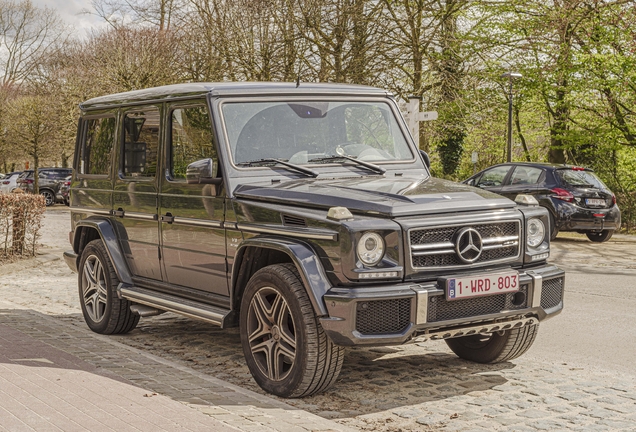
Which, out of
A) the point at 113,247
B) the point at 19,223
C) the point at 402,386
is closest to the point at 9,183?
the point at 19,223

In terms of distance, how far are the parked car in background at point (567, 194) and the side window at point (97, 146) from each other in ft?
36.2

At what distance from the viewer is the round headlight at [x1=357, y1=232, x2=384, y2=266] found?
5.28 m

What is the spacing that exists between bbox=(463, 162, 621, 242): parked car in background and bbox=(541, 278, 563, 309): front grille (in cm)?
1220

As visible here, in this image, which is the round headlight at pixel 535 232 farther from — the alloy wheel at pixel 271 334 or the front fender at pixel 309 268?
the alloy wheel at pixel 271 334

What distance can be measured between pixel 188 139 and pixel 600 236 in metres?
14.8

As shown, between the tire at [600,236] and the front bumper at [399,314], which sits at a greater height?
the front bumper at [399,314]

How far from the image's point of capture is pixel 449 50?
27109 mm

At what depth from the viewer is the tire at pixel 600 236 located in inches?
768

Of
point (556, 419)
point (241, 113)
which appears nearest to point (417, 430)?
point (556, 419)

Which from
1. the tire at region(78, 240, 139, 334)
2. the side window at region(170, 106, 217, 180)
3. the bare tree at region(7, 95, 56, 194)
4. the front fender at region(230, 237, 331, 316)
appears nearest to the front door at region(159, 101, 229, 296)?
the side window at region(170, 106, 217, 180)

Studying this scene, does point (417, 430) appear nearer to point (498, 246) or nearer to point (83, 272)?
point (498, 246)

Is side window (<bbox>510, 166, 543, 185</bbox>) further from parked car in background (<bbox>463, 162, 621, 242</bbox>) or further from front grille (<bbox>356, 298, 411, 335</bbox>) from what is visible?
front grille (<bbox>356, 298, 411, 335</bbox>)

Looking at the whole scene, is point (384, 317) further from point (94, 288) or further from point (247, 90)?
point (94, 288)

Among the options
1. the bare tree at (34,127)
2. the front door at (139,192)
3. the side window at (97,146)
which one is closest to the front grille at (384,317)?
the front door at (139,192)
